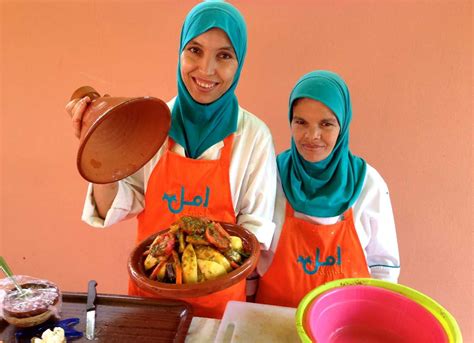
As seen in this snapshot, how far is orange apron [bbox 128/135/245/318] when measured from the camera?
1.32m

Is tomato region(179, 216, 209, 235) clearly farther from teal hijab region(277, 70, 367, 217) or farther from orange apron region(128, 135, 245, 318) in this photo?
teal hijab region(277, 70, 367, 217)

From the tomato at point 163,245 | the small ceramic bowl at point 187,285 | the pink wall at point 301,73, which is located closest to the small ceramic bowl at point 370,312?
the small ceramic bowl at point 187,285

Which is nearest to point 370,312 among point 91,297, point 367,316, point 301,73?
point 367,316

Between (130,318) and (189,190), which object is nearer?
(130,318)

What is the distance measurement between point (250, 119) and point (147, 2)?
998mm

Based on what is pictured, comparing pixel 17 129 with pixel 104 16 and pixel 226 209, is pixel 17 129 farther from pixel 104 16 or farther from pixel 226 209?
pixel 226 209

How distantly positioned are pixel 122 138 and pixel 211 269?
450mm

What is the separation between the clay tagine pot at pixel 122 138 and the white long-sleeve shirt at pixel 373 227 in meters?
0.57

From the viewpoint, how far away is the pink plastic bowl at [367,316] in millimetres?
937

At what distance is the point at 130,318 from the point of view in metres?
1.05

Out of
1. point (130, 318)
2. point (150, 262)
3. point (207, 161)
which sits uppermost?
point (207, 161)

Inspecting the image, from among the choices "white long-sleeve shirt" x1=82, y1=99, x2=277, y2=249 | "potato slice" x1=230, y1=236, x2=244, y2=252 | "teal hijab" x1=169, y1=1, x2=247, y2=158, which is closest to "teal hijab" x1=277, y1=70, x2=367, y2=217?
"white long-sleeve shirt" x1=82, y1=99, x2=277, y2=249

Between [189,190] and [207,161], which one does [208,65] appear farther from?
[189,190]

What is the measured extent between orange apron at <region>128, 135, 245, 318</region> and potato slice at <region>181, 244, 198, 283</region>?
0.29 meters
